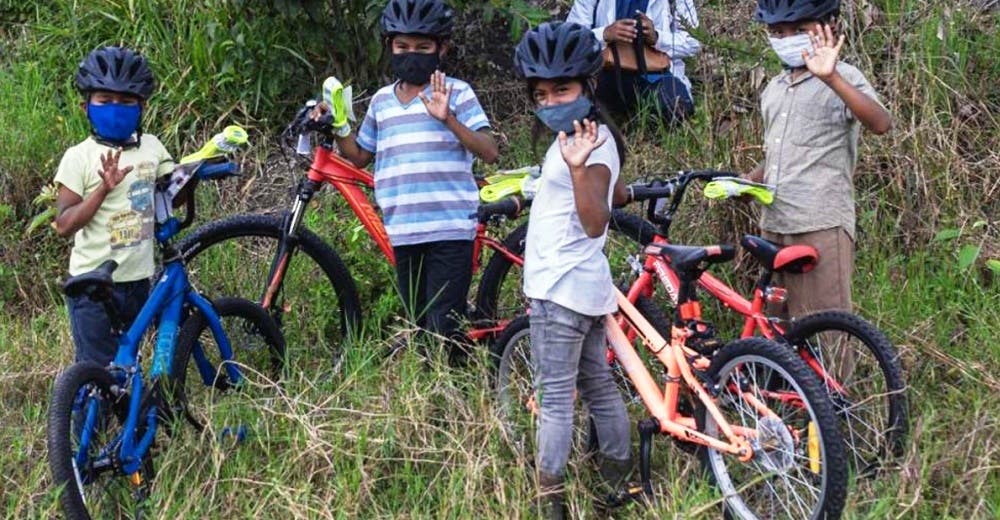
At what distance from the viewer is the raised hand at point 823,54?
15.3 feet

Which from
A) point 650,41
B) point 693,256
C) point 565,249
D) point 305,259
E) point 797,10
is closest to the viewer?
point 565,249

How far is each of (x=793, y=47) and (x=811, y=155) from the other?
0.39 meters

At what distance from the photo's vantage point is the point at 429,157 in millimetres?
5480

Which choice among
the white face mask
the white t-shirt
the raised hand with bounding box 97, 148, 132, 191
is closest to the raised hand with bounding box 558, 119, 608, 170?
the white t-shirt

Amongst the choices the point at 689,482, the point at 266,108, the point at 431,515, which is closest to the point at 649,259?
the point at 689,482

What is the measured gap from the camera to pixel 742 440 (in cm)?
450

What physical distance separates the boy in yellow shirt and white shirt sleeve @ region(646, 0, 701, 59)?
9.83ft

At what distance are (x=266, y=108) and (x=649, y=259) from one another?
3205 mm

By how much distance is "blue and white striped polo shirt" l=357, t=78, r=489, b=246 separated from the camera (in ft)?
18.0

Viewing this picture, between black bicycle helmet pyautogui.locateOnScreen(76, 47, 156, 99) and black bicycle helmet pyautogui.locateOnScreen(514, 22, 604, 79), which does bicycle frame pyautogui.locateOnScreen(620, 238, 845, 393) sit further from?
black bicycle helmet pyautogui.locateOnScreen(76, 47, 156, 99)

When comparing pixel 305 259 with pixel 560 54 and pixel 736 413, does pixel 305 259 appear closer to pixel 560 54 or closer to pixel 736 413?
pixel 560 54

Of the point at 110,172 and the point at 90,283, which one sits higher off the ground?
the point at 110,172

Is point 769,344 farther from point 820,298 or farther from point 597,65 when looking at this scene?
point 597,65

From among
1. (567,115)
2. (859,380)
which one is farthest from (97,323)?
(859,380)
